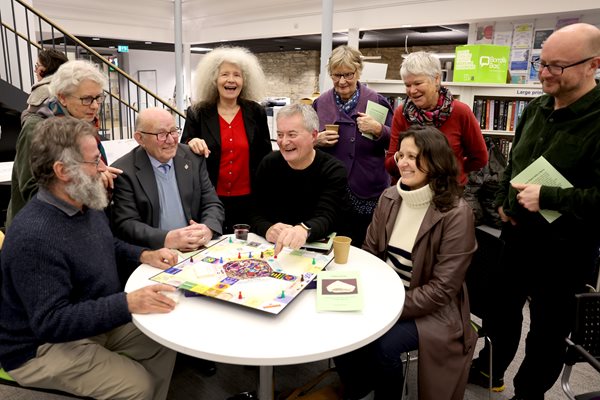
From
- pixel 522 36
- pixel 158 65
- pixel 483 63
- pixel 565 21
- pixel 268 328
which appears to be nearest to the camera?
pixel 268 328

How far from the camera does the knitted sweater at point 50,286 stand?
139 centimetres

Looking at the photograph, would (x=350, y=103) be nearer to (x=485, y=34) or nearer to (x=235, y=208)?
(x=235, y=208)

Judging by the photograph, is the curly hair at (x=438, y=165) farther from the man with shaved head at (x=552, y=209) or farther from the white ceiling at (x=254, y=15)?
the white ceiling at (x=254, y=15)

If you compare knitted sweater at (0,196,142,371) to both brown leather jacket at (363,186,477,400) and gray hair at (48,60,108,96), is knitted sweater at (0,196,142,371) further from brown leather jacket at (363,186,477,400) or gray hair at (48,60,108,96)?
brown leather jacket at (363,186,477,400)

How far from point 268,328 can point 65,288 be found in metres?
0.69

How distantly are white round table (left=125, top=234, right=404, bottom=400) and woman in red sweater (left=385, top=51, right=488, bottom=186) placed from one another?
104cm

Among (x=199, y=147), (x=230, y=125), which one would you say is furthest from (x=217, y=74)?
(x=199, y=147)

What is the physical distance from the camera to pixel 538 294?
1917mm

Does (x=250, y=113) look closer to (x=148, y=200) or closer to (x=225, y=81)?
(x=225, y=81)

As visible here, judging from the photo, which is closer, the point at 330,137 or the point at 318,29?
the point at 330,137

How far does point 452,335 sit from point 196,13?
10599 mm

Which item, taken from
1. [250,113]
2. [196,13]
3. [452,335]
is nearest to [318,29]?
[196,13]

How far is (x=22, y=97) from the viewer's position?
16.8 feet

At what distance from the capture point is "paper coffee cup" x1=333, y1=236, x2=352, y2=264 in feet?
5.94
